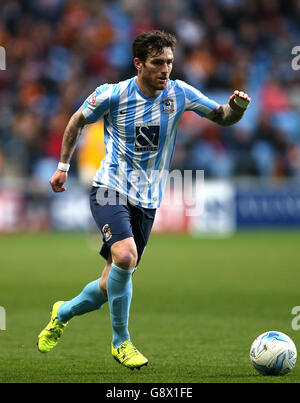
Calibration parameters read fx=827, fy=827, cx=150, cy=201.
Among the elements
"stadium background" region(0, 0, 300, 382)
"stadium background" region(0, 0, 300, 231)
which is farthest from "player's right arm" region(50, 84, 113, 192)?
Result: "stadium background" region(0, 0, 300, 231)

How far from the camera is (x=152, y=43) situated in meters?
5.50

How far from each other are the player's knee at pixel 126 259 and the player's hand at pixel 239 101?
123 cm

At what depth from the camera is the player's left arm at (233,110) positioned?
18.3 ft

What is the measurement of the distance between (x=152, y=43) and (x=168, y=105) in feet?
1.49

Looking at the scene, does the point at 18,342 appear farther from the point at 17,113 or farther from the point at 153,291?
the point at 17,113

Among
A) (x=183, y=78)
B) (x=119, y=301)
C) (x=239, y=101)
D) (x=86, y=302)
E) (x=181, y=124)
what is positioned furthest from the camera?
Result: (x=181, y=124)

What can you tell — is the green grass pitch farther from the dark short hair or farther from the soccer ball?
the dark short hair

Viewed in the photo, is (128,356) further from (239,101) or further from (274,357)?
Result: (239,101)

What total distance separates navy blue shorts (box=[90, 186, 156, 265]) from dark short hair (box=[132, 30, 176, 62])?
3.14 feet

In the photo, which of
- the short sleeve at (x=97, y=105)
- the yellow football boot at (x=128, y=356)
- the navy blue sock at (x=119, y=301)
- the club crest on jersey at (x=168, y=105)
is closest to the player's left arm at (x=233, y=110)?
the club crest on jersey at (x=168, y=105)

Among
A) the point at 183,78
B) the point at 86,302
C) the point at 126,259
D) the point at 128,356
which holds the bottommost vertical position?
the point at 128,356

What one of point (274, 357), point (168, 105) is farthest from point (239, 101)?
point (274, 357)
